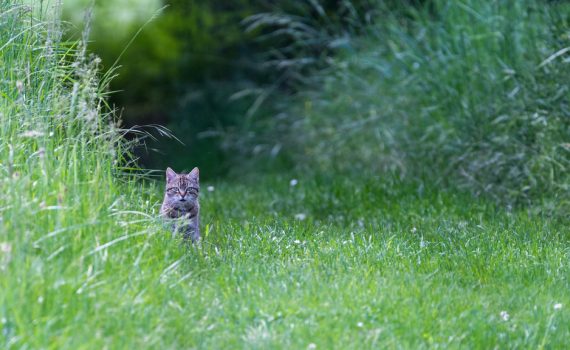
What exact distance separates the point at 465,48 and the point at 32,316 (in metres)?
6.75

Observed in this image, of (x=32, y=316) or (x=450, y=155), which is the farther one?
(x=450, y=155)

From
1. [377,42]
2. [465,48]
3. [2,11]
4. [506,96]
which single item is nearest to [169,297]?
[2,11]

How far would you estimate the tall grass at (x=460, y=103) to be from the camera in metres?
8.64

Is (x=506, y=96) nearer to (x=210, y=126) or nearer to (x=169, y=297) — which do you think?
(x=169, y=297)

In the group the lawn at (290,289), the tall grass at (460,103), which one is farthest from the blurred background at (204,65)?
the lawn at (290,289)

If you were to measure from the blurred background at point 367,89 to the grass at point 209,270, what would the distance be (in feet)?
3.41

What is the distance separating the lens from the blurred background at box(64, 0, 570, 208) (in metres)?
8.86

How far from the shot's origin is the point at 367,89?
11422mm

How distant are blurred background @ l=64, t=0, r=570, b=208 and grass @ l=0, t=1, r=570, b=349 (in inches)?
40.9

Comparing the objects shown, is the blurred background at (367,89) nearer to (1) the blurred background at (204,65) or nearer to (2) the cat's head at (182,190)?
(1) the blurred background at (204,65)

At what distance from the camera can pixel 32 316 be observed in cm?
436

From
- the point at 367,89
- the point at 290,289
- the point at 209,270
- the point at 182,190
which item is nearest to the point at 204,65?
the point at 367,89

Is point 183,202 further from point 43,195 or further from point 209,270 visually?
point 43,195

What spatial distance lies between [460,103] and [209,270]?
469 cm
